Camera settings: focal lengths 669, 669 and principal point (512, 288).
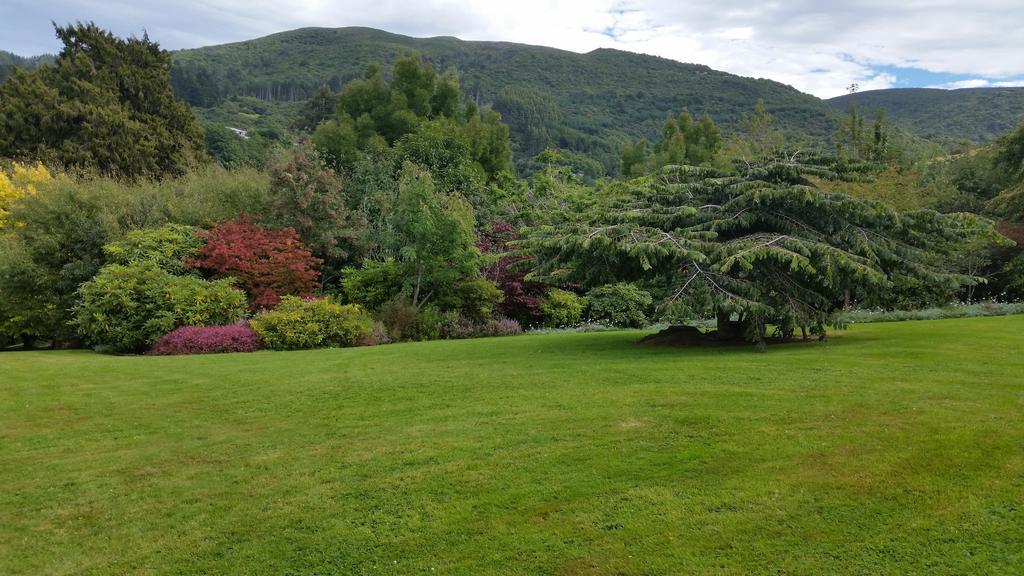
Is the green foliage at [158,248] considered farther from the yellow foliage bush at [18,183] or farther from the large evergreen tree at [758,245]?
the large evergreen tree at [758,245]

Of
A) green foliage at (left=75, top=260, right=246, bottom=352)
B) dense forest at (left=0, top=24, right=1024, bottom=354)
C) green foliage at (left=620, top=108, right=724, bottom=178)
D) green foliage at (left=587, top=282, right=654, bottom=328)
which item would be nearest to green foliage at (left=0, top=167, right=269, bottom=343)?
dense forest at (left=0, top=24, right=1024, bottom=354)

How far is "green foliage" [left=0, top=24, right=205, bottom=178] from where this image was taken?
108ft

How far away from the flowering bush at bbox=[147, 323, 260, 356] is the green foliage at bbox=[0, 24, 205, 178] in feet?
59.6

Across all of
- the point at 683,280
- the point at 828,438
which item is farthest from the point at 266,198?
the point at 828,438

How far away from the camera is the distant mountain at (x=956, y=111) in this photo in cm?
10225

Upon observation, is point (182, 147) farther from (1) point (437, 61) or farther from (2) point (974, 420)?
(1) point (437, 61)

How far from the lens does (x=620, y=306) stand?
75.0 ft

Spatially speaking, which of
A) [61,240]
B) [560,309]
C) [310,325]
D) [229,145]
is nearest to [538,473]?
[310,325]

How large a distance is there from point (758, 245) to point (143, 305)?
1409 centimetres

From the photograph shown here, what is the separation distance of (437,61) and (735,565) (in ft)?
560

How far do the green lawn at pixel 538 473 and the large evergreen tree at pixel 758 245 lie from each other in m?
1.65

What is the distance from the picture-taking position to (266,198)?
2153cm

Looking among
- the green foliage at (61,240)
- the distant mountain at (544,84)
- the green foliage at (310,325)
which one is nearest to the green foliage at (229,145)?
the distant mountain at (544,84)

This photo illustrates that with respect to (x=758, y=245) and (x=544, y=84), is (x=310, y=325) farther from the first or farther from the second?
(x=544, y=84)
